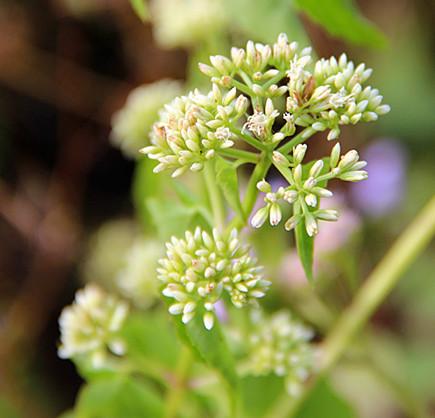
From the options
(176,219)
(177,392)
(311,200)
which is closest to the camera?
(311,200)

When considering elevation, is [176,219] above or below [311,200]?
below

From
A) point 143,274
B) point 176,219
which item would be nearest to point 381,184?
point 143,274

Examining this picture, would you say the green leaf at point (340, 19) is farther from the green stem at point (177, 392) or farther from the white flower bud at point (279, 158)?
the green stem at point (177, 392)

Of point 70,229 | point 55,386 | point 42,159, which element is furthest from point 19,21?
point 55,386

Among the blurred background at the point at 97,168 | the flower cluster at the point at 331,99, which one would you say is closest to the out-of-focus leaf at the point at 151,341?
the flower cluster at the point at 331,99

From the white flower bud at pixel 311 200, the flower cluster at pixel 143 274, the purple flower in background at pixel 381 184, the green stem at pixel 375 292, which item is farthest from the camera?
the purple flower in background at pixel 381 184

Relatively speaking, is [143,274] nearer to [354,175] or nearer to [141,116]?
[141,116]
